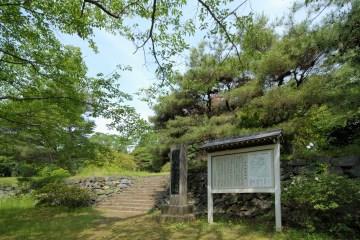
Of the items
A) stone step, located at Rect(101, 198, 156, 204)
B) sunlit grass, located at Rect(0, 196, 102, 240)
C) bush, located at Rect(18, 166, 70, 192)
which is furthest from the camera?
bush, located at Rect(18, 166, 70, 192)

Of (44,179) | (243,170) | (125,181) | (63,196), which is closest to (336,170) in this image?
(243,170)

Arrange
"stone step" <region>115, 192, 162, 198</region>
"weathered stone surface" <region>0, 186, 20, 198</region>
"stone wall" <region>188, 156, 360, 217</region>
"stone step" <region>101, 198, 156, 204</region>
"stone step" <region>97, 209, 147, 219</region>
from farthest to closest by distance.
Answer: "weathered stone surface" <region>0, 186, 20, 198</region>
"stone step" <region>115, 192, 162, 198</region>
"stone step" <region>101, 198, 156, 204</region>
"stone step" <region>97, 209, 147, 219</region>
"stone wall" <region>188, 156, 360, 217</region>

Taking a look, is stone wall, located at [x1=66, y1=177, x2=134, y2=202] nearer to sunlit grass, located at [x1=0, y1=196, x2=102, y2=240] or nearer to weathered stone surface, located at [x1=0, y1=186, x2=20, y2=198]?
sunlit grass, located at [x1=0, y1=196, x2=102, y2=240]

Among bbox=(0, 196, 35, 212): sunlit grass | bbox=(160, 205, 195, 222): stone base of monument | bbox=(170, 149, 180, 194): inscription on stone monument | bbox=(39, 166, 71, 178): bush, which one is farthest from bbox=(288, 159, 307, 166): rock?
bbox=(39, 166, 71, 178): bush

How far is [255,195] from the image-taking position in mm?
8469

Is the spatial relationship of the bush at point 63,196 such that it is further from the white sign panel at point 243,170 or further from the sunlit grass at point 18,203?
the white sign panel at point 243,170

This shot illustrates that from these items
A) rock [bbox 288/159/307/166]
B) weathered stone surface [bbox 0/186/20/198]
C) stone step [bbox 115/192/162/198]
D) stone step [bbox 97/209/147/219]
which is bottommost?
stone step [bbox 97/209/147/219]

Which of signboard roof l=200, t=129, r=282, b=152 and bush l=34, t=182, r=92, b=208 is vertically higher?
signboard roof l=200, t=129, r=282, b=152

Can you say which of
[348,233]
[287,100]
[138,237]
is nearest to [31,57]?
[138,237]

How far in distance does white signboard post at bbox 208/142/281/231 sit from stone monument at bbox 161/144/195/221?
0.98m

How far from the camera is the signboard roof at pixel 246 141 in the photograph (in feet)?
22.4

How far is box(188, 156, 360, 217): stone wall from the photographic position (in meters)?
7.17

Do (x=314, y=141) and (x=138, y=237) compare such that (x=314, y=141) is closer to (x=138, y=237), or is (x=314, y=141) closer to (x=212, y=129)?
(x=212, y=129)

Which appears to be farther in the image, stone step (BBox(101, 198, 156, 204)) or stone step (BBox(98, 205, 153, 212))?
stone step (BBox(101, 198, 156, 204))
